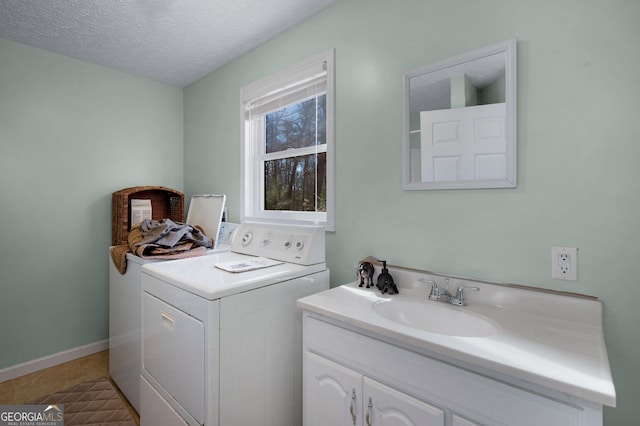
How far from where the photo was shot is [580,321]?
109 cm

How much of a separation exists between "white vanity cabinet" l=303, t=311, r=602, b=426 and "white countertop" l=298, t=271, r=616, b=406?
1.7 inches

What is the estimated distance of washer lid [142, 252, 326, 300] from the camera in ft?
4.29

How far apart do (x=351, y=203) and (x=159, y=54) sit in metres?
2.01

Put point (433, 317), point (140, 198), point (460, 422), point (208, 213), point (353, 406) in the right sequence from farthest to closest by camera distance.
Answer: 1. point (140, 198)
2. point (208, 213)
3. point (433, 317)
4. point (353, 406)
5. point (460, 422)

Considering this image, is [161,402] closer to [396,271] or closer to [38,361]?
[396,271]

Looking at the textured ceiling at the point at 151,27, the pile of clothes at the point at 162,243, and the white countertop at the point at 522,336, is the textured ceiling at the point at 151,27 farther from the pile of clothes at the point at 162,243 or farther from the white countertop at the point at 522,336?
the white countertop at the point at 522,336

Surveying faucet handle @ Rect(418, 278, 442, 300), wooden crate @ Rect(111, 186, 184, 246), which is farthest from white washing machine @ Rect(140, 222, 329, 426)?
wooden crate @ Rect(111, 186, 184, 246)

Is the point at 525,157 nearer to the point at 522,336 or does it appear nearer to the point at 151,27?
the point at 522,336

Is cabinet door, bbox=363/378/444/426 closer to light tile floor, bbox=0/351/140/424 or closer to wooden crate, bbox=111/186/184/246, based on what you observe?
light tile floor, bbox=0/351/140/424

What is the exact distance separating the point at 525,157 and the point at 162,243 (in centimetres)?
205

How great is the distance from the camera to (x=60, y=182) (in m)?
2.51

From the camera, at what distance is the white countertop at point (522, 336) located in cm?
76

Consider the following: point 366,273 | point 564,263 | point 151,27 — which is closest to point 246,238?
point 366,273

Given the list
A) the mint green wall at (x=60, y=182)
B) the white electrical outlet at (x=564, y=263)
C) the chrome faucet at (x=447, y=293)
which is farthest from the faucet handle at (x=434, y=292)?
the mint green wall at (x=60, y=182)
